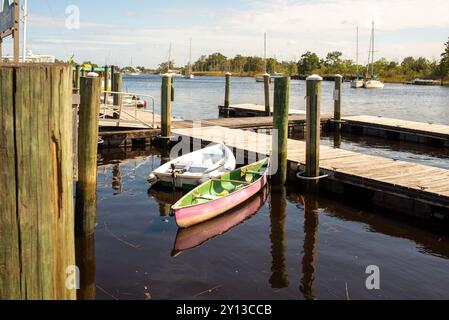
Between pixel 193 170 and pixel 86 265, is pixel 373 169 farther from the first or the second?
pixel 86 265

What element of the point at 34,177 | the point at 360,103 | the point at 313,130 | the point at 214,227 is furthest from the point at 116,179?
the point at 360,103

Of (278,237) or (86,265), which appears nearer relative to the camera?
(86,265)

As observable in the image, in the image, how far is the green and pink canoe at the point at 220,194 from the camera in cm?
1066

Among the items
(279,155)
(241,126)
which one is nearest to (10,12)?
(279,155)

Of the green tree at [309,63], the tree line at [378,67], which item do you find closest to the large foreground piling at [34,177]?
the tree line at [378,67]

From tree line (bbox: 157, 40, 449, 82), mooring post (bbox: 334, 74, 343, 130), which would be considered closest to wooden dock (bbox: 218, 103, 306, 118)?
mooring post (bbox: 334, 74, 343, 130)

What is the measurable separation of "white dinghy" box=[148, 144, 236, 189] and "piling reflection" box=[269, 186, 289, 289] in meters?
1.69

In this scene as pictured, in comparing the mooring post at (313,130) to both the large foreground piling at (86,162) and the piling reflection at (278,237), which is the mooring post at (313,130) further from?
the large foreground piling at (86,162)

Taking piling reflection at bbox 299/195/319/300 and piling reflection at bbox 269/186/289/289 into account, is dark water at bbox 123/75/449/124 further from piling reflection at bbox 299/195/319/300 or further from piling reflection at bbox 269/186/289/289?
piling reflection at bbox 299/195/319/300

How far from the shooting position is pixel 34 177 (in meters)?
2.51

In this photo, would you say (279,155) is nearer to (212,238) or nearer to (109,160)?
(212,238)

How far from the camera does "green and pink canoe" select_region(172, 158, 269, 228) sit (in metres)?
10.7

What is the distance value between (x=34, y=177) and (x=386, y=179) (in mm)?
11330

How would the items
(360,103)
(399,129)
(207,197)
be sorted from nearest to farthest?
(207,197)
(399,129)
(360,103)
